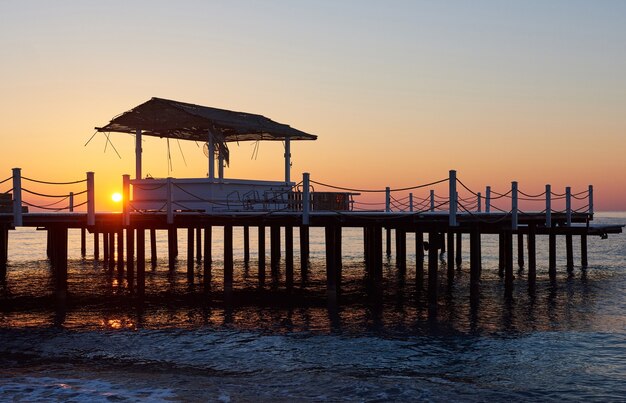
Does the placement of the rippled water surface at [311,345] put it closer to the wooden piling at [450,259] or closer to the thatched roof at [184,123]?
the wooden piling at [450,259]

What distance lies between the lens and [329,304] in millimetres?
23797

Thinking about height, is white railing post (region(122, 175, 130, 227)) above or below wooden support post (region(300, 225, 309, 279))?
above

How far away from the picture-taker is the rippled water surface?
13977 millimetres

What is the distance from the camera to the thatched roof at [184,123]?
25.8 meters

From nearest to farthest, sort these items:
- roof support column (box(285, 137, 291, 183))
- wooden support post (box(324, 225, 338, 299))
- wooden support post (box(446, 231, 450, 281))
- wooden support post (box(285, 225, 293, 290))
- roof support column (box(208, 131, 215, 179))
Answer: wooden support post (box(324, 225, 338, 299)) < roof support column (box(208, 131, 215, 179)) < wooden support post (box(285, 225, 293, 290)) < roof support column (box(285, 137, 291, 183)) < wooden support post (box(446, 231, 450, 281))

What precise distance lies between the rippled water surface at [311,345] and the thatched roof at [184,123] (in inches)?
254

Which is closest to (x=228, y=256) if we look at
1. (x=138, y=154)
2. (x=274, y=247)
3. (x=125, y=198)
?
(x=125, y=198)

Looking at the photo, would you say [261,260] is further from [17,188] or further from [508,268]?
[17,188]

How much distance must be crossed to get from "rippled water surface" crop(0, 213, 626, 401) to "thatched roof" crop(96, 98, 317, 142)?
21.2ft

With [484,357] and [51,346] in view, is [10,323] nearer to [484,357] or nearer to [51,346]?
[51,346]

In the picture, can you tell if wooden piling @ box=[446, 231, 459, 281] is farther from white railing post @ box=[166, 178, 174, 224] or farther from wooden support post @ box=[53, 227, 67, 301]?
wooden support post @ box=[53, 227, 67, 301]

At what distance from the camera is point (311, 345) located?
709 inches


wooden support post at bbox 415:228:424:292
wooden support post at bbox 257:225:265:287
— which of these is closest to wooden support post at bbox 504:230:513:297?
wooden support post at bbox 415:228:424:292

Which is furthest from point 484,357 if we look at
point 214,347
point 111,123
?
point 111,123
